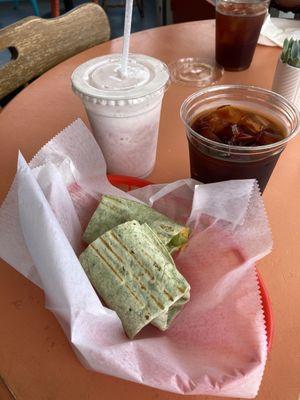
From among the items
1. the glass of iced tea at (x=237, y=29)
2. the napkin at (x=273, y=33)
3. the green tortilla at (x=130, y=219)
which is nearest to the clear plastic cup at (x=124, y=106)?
the green tortilla at (x=130, y=219)

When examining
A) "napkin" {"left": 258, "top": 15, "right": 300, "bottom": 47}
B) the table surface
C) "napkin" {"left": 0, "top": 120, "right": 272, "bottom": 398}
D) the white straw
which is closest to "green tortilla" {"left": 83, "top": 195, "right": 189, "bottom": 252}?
"napkin" {"left": 0, "top": 120, "right": 272, "bottom": 398}

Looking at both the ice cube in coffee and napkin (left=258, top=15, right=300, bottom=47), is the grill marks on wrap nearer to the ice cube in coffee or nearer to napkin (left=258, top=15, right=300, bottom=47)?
the ice cube in coffee

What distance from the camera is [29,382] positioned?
17.4 inches

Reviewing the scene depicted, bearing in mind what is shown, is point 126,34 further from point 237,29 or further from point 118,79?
point 237,29

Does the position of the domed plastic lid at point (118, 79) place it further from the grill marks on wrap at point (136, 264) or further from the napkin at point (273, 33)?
the napkin at point (273, 33)

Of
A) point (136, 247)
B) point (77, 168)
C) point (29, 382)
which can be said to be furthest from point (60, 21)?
point (29, 382)

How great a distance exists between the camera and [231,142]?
1.91 feet

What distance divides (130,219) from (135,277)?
0.11m

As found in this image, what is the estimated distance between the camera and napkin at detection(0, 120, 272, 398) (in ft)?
1.33

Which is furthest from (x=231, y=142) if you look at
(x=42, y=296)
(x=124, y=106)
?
(x=42, y=296)

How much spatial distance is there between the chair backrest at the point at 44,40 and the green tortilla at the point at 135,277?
750mm

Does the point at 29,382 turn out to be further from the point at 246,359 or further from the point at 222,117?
the point at 222,117

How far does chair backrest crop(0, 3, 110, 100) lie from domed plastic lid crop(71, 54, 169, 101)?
478 mm

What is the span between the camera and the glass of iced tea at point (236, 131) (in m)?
0.56
